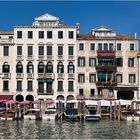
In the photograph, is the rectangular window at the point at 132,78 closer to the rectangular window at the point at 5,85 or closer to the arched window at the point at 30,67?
the arched window at the point at 30,67

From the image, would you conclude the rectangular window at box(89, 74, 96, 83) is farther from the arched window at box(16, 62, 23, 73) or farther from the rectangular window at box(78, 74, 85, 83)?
the arched window at box(16, 62, 23, 73)

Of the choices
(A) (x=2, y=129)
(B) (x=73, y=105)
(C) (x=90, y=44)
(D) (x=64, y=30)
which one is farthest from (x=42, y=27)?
(A) (x=2, y=129)

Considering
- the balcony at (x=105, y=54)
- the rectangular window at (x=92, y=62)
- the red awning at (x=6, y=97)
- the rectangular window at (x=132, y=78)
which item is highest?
the balcony at (x=105, y=54)

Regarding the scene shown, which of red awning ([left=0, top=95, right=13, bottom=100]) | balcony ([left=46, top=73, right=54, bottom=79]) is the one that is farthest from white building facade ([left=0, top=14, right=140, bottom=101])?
red awning ([left=0, top=95, right=13, bottom=100])

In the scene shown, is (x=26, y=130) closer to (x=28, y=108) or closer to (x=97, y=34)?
(x=28, y=108)

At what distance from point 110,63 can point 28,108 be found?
12.4 meters

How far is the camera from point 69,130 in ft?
119

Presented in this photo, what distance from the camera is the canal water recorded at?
106ft

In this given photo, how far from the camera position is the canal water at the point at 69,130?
32.4 meters

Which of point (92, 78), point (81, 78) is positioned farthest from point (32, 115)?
point (92, 78)

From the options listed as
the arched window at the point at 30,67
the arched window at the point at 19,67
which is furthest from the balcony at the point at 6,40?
the arched window at the point at 30,67

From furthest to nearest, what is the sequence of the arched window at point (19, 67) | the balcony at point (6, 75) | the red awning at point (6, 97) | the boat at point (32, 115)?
the arched window at point (19, 67) < the balcony at point (6, 75) < the red awning at point (6, 97) < the boat at point (32, 115)

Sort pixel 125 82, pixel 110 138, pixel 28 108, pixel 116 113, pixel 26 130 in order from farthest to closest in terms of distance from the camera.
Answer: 1. pixel 125 82
2. pixel 28 108
3. pixel 116 113
4. pixel 26 130
5. pixel 110 138

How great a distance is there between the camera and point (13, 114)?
150ft
